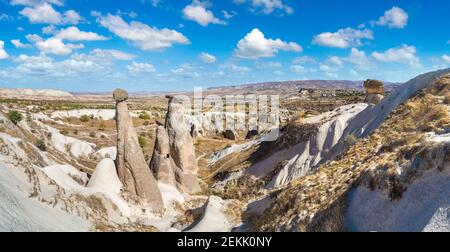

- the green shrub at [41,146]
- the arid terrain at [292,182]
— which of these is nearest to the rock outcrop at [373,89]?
the arid terrain at [292,182]

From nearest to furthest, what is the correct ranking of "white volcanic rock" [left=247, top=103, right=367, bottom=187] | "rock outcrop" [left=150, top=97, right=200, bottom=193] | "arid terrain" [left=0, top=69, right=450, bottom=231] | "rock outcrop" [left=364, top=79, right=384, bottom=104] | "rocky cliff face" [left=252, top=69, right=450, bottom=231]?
"rocky cliff face" [left=252, top=69, right=450, bottom=231] < "arid terrain" [left=0, top=69, right=450, bottom=231] < "rock outcrop" [left=150, top=97, right=200, bottom=193] < "white volcanic rock" [left=247, top=103, right=367, bottom=187] < "rock outcrop" [left=364, top=79, right=384, bottom=104]

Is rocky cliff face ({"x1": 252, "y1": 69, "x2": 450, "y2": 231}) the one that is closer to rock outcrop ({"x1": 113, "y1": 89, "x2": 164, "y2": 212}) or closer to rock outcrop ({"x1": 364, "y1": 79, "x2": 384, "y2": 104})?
rock outcrop ({"x1": 113, "y1": 89, "x2": 164, "y2": 212})

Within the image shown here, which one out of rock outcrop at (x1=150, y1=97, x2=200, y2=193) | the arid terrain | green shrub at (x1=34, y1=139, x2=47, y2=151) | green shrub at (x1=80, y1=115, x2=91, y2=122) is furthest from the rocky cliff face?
green shrub at (x1=80, y1=115, x2=91, y2=122)

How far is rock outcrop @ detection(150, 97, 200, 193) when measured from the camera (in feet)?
66.5

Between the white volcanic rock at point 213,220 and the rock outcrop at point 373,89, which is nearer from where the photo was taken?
the white volcanic rock at point 213,220

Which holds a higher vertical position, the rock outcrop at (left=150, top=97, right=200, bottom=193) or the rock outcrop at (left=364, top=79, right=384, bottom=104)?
the rock outcrop at (left=364, top=79, right=384, bottom=104)

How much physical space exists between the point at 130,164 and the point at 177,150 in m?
4.87

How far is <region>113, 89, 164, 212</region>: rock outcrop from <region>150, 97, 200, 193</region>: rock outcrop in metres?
3.23

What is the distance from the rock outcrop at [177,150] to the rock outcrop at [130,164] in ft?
10.6

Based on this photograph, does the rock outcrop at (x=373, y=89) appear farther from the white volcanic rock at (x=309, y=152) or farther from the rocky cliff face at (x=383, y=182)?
the rocky cliff face at (x=383, y=182)

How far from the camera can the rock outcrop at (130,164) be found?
54.6 feet

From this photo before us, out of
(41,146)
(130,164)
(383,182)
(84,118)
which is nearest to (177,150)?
(130,164)

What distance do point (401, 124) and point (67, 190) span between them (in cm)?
1045
